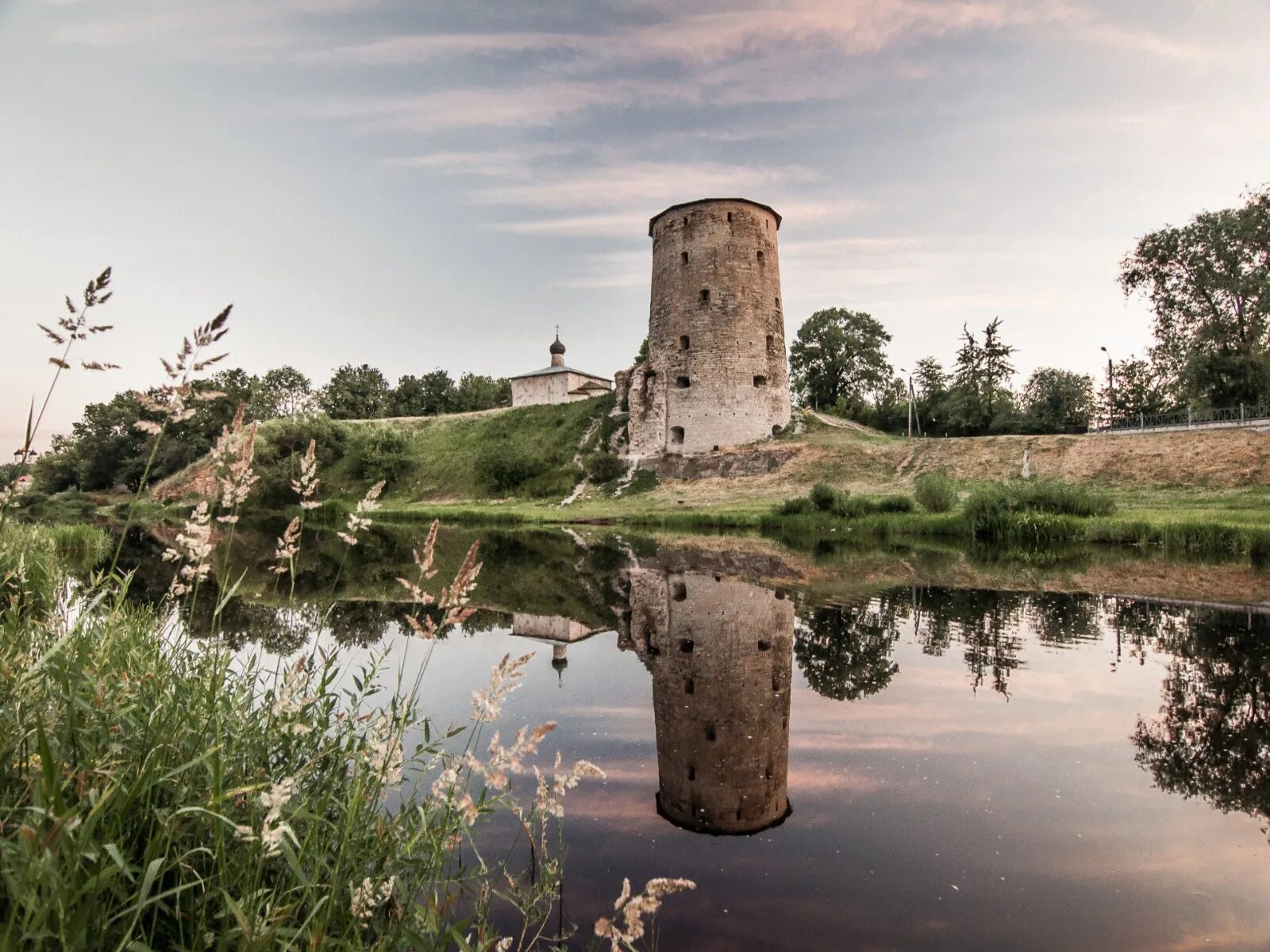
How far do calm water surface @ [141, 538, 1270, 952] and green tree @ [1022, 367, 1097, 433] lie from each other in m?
42.5

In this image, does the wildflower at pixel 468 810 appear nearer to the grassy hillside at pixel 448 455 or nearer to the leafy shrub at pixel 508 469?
the grassy hillside at pixel 448 455

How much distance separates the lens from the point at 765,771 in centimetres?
403

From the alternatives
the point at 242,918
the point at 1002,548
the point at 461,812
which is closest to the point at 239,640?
Answer: the point at 461,812

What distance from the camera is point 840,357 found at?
57.1 m

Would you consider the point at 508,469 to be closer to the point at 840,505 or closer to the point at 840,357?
the point at 840,505

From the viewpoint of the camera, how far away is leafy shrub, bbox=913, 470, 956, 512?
61.5 feet

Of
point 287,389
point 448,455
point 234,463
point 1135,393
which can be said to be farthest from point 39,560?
point 287,389

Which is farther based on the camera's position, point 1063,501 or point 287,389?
point 287,389

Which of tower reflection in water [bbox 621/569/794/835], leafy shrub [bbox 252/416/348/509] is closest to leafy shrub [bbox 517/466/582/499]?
leafy shrub [bbox 252/416/348/509]

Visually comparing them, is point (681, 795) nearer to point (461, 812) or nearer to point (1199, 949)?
point (461, 812)

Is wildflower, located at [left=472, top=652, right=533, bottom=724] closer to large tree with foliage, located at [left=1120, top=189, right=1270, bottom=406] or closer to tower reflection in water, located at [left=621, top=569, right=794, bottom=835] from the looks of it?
tower reflection in water, located at [left=621, top=569, right=794, bottom=835]

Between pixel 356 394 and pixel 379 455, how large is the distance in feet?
128

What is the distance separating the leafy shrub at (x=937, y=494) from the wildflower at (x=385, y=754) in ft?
61.0

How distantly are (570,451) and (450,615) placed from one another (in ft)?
120
